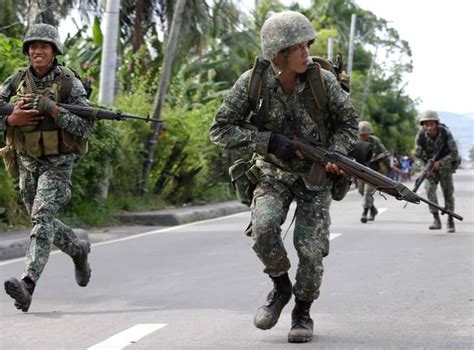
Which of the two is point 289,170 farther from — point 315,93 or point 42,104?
point 42,104

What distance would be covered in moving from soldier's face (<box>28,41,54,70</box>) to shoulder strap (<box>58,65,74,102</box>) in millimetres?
131

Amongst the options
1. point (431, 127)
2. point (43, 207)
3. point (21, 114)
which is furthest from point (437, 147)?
point (21, 114)

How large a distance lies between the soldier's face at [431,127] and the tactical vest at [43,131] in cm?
727

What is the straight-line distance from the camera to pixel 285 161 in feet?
19.1

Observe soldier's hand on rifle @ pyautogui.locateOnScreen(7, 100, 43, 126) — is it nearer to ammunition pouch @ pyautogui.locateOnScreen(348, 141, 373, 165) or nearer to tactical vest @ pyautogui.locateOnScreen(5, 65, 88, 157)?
tactical vest @ pyautogui.locateOnScreen(5, 65, 88, 157)

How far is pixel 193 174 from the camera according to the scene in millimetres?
19703

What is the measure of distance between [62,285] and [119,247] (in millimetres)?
3501

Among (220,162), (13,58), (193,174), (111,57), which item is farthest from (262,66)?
(220,162)

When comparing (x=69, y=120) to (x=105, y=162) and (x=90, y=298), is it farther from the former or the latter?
(x=105, y=162)

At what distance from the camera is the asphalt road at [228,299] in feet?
20.0

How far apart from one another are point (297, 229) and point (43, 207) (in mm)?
2057

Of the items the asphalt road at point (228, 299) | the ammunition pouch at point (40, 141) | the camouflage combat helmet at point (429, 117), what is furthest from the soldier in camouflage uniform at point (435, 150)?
the ammunition pouch at point (40, 141)

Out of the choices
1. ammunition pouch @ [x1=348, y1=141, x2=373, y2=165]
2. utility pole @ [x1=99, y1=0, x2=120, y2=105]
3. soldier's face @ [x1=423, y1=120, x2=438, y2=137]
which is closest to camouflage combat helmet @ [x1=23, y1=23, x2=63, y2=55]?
ammunition pouch @ [x1=348, y1=141, x2=373, y2=165]

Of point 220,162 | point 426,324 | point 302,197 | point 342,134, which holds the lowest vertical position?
point 220,162
